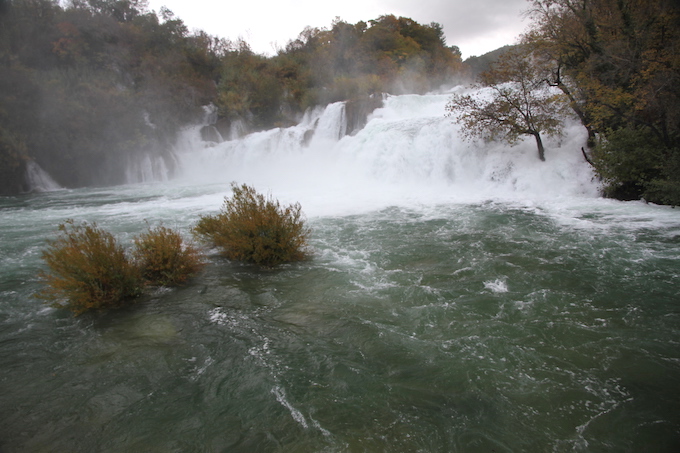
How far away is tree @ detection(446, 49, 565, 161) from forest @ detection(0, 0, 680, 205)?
197 mm

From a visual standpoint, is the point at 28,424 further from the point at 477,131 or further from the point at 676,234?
the point at 477,131

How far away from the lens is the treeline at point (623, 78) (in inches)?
372

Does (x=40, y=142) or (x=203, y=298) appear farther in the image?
(x=40, y=142)

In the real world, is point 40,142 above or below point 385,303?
above

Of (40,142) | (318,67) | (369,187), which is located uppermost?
(318,67)

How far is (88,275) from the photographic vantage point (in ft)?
17.4

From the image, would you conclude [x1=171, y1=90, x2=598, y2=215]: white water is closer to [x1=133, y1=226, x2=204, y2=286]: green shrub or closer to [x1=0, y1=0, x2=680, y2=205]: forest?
[x1=0, y1=0, x2=680, y2=205]: forest

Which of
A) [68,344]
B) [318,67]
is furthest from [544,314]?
[318,67]

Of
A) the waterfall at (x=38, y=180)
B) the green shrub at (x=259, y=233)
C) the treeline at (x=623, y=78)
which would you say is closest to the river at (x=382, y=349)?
the green shrub at (x=259, y=233)

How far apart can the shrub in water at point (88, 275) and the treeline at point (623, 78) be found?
39.3 ft

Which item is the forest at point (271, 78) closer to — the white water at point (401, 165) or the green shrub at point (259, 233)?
the white water at point (401, 165)

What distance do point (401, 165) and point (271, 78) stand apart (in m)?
21.2

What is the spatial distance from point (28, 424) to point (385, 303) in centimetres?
411

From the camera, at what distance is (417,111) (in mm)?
22578
